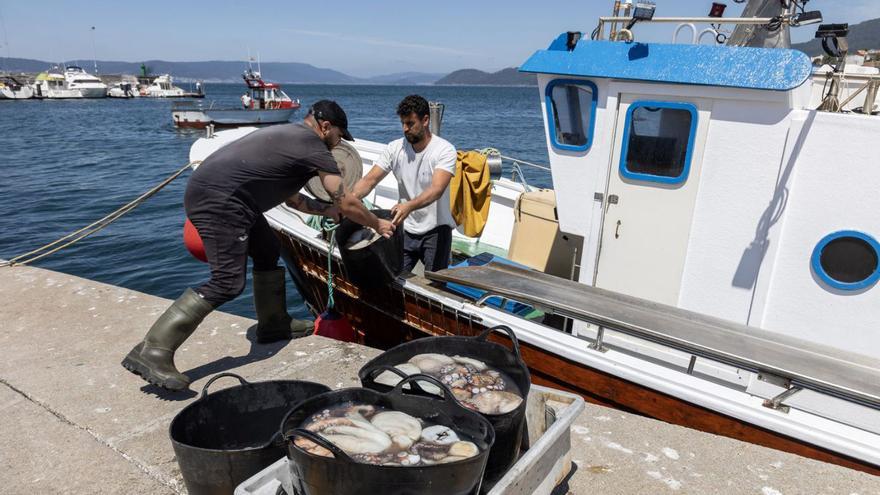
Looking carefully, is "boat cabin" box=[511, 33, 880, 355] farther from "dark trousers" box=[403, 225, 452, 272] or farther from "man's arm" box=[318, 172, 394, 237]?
"man's arm" box=[318, 172, 394, 237]

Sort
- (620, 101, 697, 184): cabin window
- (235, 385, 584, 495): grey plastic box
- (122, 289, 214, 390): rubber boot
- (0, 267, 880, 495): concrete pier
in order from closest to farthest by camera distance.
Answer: (235, 385, 584, 495): grey plastic box → (0, 267, 880, 495): concrete pier → (122, 289, 214, 390): rubber boot → (620, 101, 697, 184): cabin window

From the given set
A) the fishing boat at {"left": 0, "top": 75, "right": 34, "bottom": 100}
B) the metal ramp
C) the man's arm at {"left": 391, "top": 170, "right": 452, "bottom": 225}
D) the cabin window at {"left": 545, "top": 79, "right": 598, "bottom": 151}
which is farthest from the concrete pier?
the fishing boat at {"left": 0, "top": 75, "right": 34, "bottom": 100}

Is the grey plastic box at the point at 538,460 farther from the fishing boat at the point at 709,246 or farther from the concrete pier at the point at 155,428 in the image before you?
the fishing boat at the point at 709,246

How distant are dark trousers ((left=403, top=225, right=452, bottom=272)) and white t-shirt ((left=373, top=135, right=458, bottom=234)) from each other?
0.07 m

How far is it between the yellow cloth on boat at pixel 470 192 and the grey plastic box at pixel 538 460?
2766mm

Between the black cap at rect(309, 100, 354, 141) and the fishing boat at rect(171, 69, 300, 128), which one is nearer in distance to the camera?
the black cap at rect(309, 100, 354, 141)

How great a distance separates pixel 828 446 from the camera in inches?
113

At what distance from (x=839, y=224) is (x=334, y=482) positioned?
3.35 m

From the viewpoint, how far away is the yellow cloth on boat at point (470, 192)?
5.02 m

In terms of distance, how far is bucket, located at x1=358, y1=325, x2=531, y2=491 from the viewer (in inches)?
77.1

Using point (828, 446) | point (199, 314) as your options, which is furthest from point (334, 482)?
point (828, 446)

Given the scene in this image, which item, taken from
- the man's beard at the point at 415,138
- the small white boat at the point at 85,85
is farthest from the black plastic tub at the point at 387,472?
the small white boat at the point at 85,85

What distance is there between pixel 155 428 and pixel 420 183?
2.42 m

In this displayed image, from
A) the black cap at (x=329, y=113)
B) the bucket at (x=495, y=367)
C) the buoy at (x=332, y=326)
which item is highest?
the black cap at (x=329, y=113)
